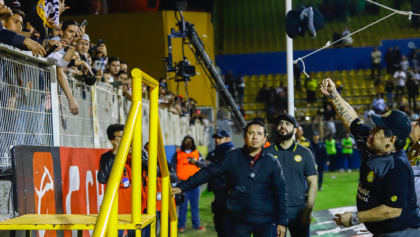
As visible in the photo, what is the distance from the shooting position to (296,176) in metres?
5.55

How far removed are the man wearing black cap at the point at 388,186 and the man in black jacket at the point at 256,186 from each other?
1148 mm

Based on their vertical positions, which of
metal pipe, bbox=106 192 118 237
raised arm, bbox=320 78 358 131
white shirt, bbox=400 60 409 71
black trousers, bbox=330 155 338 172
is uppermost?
white shirt, bbox=400 60 409 71

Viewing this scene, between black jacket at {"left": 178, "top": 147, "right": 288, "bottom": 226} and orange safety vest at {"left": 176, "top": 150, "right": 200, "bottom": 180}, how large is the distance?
451 cm

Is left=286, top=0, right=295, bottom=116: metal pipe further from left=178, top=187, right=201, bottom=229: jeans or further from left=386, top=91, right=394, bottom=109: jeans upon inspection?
left=386, top=91, right=394, bottom=109: jeans

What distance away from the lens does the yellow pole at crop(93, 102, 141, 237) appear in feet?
6.83

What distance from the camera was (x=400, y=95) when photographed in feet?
80.5

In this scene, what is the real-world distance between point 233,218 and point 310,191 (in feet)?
3.94

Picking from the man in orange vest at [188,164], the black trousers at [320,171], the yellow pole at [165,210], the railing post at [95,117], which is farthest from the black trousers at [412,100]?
the yellow pole at [165,210]

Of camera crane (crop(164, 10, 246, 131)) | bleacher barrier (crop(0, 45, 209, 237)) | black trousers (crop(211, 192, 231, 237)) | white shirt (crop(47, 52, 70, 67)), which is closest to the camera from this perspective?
bleacher barrier (crop(0, 45, 209, 237))

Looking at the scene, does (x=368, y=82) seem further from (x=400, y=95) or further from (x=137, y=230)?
(x=137, y=230)

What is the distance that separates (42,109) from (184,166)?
4.73 m

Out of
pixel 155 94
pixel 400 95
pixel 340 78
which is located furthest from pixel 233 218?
pixel 340 78

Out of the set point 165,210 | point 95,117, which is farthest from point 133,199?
point 95,117

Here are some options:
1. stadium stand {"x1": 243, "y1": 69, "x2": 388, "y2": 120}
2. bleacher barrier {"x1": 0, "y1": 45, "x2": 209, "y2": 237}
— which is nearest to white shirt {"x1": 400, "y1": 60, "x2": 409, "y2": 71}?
stadium stand {"x1": 243, "y1": 69, "x2": 388, "y2": 120}
